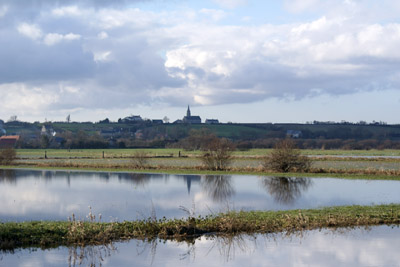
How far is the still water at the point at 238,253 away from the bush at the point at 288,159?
24.2m

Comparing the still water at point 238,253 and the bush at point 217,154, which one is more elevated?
the bush at point 217,154

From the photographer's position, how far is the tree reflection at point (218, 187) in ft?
83.5

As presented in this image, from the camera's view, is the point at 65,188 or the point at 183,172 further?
the point at 183,172

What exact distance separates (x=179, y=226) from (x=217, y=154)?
91.5 feet

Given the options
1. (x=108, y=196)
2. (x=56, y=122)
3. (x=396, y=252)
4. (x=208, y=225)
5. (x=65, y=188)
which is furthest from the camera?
(x=56, y=122)

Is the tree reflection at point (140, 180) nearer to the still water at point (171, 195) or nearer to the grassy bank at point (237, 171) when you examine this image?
the still water at point (171, 195)

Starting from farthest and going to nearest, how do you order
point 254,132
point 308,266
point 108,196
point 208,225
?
1. point 254,132
2. point 108,196
3. point 208,225
4. point 308,266

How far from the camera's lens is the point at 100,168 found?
153 feet

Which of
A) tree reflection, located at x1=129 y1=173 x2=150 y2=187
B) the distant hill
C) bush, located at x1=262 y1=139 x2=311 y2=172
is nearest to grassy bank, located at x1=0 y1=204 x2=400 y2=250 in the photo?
tree reflection, located at x1=129 y1=173 x2=150 y2=187

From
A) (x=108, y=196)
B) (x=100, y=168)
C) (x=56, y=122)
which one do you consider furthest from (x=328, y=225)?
(x=56, y=122)

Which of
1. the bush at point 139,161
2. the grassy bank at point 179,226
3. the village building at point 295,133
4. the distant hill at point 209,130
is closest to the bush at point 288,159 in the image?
Result: the bush at point 139,161

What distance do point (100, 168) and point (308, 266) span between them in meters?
36.5

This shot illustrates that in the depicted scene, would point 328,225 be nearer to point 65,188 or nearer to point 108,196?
point 108,196

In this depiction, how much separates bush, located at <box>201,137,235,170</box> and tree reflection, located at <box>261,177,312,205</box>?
7695 mm
